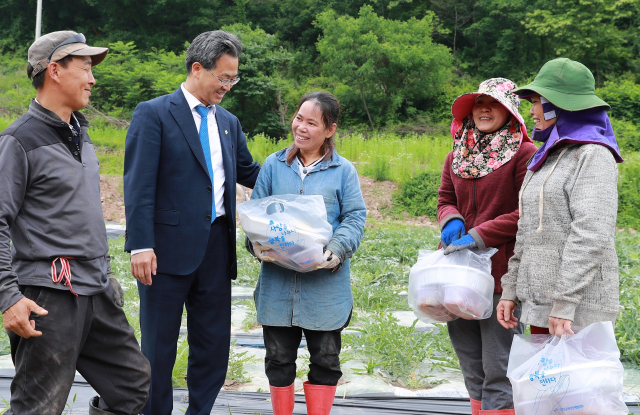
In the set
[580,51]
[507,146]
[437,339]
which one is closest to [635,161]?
[580,51]

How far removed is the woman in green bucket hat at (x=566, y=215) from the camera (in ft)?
6.79

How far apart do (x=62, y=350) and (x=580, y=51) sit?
23026 millimetres

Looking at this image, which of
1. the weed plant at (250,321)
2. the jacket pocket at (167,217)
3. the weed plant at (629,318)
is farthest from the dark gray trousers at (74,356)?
the weed plant at (629,318)

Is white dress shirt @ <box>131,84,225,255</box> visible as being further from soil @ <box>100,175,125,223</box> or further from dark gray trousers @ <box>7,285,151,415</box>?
soil @ <box>100,175,125,223</box>

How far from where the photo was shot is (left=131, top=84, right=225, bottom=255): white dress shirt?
2.87 metres

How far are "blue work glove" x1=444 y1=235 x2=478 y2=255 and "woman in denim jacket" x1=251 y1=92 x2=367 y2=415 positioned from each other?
0.43 metres

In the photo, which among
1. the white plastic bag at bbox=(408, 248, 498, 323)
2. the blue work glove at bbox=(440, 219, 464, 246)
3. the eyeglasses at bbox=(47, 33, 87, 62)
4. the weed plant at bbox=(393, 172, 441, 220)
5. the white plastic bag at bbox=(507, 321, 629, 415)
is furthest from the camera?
the weed plant at bbox=(393, 172, 441, 220)

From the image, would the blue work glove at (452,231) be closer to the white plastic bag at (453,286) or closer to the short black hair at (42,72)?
the white plastic bag at (453,286)

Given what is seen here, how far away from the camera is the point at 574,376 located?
2035mm

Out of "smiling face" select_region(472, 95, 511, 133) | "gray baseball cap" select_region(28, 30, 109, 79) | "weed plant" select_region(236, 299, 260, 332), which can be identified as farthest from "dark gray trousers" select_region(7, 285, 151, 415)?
"weed plant" select_region(236, 299, 260, 332)

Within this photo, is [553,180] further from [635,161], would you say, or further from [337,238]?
[635,161]

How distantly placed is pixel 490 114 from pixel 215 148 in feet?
4.13

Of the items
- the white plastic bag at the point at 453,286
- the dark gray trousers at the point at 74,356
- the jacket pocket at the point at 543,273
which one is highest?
the jacket pocket at the point at 543,273

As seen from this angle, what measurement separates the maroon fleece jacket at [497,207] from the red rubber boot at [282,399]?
101 cm
